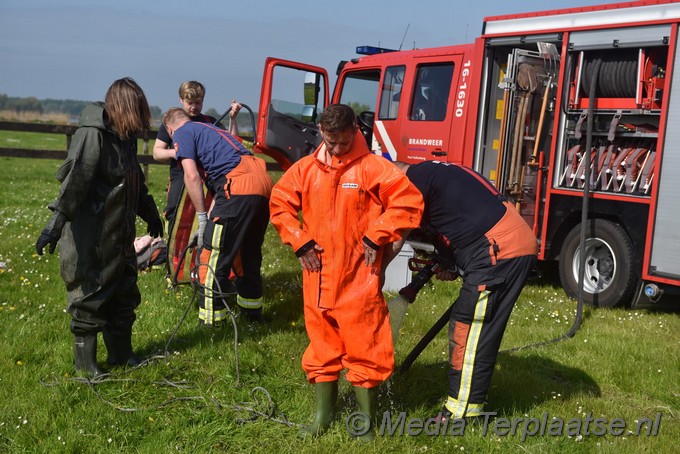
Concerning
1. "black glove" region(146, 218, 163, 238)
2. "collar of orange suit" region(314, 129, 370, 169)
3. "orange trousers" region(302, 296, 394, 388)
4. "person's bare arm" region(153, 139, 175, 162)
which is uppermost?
"collar of orange suit" region(314, 129, 370, 169)

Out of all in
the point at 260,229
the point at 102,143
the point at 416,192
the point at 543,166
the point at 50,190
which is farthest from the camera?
the point at 50,190

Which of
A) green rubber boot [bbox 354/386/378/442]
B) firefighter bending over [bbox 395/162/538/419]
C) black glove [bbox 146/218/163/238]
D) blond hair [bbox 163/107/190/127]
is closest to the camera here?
green rubber boot [bbox 354/386/378/442]

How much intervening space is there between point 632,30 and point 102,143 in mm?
5440

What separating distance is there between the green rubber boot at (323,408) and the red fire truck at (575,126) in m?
4.23

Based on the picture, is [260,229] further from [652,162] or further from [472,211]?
[652,162]

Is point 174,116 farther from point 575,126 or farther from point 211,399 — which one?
point 575,126

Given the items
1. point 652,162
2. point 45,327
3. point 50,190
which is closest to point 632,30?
point 652,162

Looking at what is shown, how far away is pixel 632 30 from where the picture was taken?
7.60 meters

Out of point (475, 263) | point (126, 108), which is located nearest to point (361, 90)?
point (126, 108)

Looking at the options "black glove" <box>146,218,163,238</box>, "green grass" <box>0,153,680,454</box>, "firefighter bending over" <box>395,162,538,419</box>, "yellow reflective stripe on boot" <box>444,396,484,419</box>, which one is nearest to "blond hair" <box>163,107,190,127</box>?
"black glove" <box>146,218,163,238</box>

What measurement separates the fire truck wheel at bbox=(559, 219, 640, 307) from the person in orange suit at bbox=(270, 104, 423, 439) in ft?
14.0

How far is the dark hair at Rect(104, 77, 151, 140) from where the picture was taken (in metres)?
4.90

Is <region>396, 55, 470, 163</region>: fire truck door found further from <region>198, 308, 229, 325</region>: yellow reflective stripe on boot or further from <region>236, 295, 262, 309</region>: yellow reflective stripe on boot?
<region>198, 308, 229, 325</region>: yellow reflective stripe on boot

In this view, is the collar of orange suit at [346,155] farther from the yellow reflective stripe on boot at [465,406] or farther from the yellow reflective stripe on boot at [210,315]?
the yellow reflective stripe on boot at [210,315]
